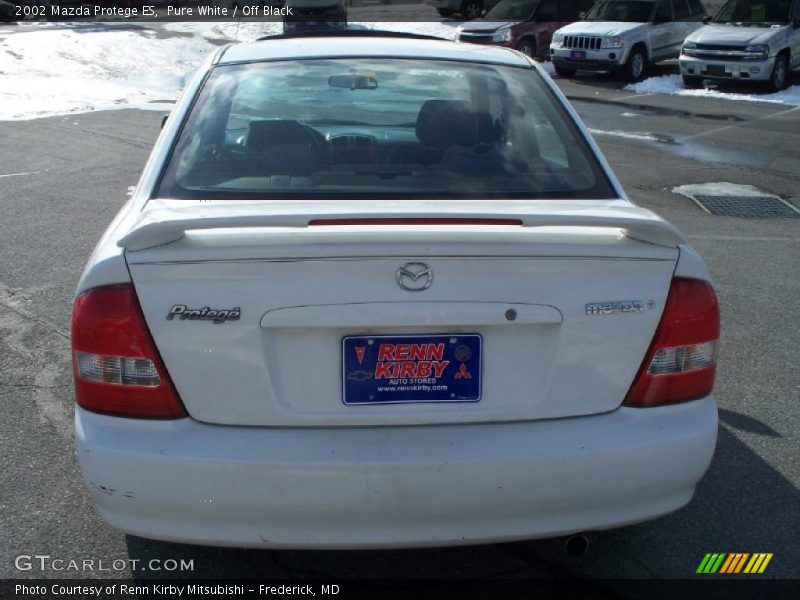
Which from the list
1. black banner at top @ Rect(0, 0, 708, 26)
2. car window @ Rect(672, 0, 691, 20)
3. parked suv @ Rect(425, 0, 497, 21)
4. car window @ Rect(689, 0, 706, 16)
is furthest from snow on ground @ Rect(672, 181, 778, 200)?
parked suv @ Rect(425, 0, 497, 21)

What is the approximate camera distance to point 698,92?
19031 mm

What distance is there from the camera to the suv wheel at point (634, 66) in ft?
69.1

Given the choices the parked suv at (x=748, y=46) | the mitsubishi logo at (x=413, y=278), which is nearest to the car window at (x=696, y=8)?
the parked suv at (x=748, y=46)

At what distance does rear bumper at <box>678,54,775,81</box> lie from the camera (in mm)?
18422

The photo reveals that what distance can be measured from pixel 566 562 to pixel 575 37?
19.2 m

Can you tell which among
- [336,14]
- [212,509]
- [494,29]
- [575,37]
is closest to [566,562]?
[212,509]

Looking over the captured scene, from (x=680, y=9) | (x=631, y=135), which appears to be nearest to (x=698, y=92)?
(x=680, y=9)

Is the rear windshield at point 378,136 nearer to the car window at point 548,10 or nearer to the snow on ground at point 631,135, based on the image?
the snow on ground at point 631,135

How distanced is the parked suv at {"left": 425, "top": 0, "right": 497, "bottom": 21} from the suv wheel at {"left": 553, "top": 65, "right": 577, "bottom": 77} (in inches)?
567

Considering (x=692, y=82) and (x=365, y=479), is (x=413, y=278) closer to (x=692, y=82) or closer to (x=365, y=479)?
(x=365, y=479)

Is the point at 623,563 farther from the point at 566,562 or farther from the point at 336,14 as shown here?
the point at 336,14

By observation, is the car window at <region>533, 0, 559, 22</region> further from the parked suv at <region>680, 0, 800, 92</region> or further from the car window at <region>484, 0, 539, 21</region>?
the parked suv at <region>680, 0, 800, 92</region>

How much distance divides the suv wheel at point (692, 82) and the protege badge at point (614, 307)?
709 inches

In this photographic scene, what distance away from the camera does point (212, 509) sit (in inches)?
108
